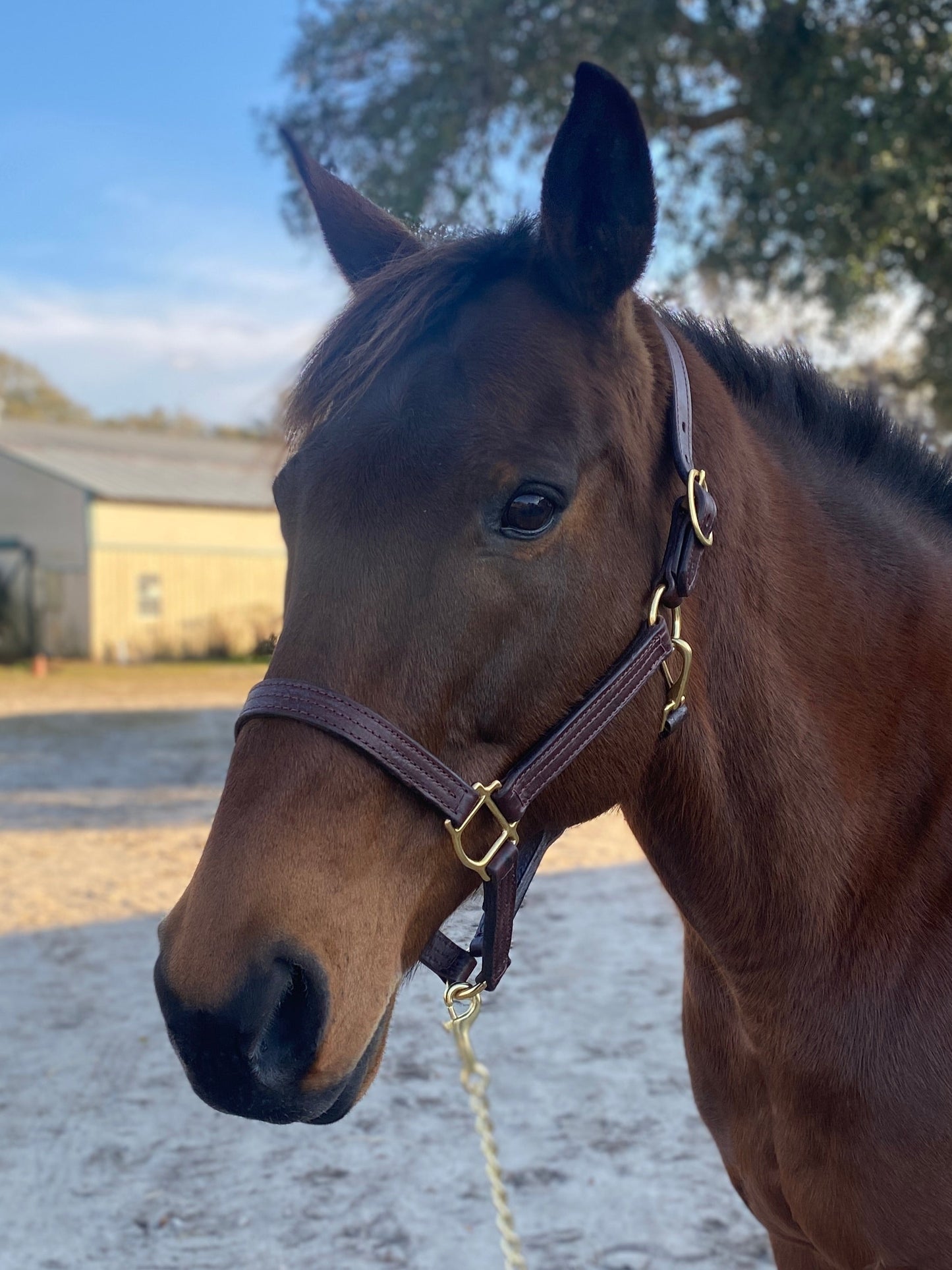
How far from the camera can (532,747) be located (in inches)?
62.0

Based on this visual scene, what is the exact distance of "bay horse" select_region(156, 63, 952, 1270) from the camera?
1400 millimetres

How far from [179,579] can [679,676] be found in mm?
26610

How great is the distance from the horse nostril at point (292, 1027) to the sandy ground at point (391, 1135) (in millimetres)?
2330

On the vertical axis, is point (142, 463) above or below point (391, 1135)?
below

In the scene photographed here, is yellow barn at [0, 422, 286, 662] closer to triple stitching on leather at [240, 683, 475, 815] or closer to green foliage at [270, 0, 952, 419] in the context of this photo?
green foliage at [270, 0, 952, 419]

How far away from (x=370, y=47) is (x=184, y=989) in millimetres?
11458

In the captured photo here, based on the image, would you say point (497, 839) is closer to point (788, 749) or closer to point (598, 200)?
point (788, 749)

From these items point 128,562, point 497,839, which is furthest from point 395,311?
point 128,562

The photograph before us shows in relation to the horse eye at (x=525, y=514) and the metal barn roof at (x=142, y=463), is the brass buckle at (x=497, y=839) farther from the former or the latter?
the metal barn roof at (x=142, y=463)

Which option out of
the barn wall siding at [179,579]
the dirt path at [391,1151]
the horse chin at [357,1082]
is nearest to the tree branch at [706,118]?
the dirt path at [391,1151]

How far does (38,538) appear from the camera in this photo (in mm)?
26828

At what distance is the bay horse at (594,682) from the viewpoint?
1400 mm

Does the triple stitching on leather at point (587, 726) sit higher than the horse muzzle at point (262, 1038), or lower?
higher

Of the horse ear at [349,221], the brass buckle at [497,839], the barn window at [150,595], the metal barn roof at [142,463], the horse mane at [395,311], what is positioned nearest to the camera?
the brass buckle at [497,839]
